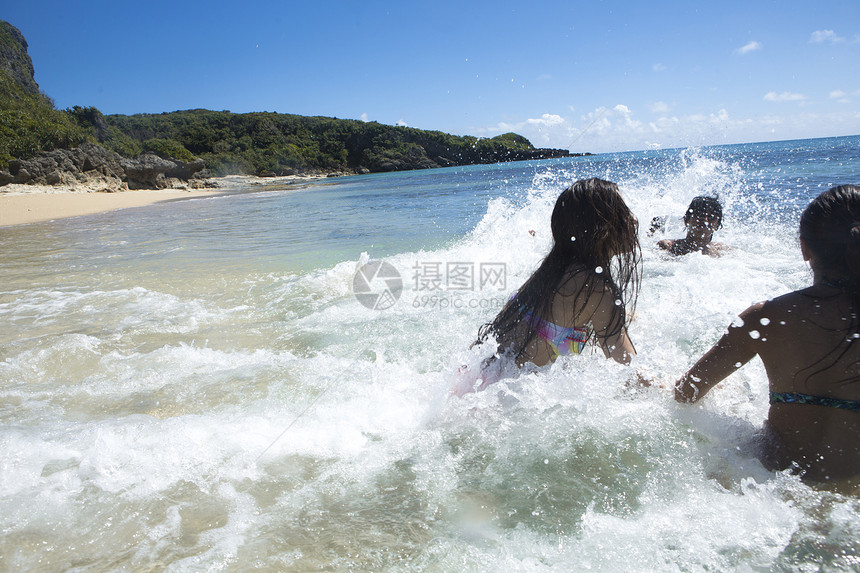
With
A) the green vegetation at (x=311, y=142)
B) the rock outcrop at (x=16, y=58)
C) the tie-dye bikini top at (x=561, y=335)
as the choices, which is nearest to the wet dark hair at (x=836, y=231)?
the tie-dye bikini top at (x=561, y=335)

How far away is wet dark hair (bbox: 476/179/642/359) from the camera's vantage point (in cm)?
217

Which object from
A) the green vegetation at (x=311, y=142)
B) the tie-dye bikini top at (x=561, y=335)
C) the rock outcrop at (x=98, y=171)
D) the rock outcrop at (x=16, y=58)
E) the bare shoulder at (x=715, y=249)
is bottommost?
the bare shoulder at (x=715, y=249)

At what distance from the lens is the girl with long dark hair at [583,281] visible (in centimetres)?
218

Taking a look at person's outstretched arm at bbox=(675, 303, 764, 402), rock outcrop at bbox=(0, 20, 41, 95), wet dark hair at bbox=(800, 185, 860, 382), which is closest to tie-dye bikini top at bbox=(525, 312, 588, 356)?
person's outstretched arm at bbox=(675, 303, 764, 402)

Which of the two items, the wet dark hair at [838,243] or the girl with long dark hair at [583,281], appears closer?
the wet dark hair at [838,243]

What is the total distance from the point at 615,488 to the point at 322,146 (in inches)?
3961

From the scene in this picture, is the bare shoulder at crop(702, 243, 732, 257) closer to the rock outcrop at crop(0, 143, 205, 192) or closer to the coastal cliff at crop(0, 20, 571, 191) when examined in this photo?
the coastal cliff at crop(0, 20, 571, 191)

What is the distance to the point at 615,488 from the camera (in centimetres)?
198

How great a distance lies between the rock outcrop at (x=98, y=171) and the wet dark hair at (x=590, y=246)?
105 ft

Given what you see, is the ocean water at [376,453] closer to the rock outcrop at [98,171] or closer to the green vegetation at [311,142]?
the rock outcrop at [98,171]

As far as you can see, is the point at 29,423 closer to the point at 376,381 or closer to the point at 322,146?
the point at 376,381

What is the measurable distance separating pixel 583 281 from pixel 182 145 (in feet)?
283

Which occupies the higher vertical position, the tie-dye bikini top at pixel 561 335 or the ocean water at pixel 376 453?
the tie-dye bikini top at pixel 561 335

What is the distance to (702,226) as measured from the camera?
20.0 ft
